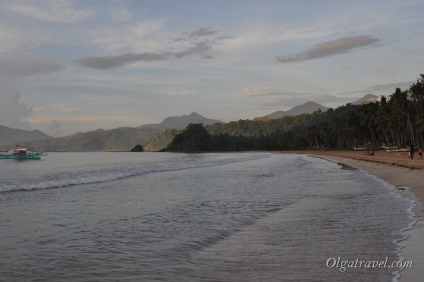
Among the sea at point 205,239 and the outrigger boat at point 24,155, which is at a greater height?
the outrigger boat at point 24,155

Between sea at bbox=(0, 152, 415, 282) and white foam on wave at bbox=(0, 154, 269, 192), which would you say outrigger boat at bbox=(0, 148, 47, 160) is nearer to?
white foam on wave at bbox=(0, 154, 269, 192)

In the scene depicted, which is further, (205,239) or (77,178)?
(77,178)

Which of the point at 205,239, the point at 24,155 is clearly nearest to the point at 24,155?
the point at 24,155

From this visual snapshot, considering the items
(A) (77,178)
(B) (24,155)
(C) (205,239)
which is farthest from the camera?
(B) (24,155)

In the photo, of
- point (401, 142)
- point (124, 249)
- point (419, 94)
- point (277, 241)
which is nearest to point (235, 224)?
point (277, 241)

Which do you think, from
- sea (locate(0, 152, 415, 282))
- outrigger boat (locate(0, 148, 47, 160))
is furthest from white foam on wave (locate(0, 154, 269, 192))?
outrigger boat (locate(0, 148, 47, 160))

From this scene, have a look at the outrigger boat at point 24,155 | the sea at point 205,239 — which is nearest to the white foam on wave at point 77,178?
the sea at point 205,239

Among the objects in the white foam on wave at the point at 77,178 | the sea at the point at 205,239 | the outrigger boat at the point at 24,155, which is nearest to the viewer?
the sea at the point at 205,239

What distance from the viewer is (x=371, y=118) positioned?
4117 inches

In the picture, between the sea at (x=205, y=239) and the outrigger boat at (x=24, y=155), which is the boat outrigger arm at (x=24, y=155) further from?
the sea at (x=205, y=239)

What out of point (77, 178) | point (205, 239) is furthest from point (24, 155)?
point (205, 239)

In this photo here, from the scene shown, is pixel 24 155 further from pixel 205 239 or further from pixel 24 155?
pixel 205 239

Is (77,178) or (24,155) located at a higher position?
(24,155)

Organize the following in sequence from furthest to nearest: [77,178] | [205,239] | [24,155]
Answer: [24,155] → [77,178] → [205,239]
